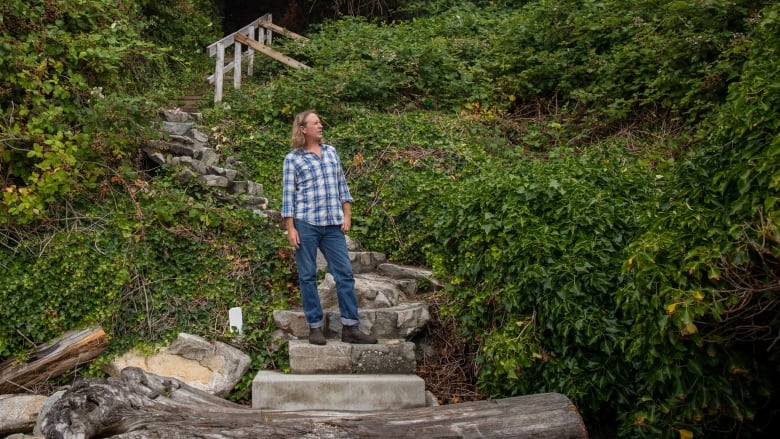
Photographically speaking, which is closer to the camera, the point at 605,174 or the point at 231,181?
the point at 605,174

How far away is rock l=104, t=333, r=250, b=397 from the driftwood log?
32.3 inches

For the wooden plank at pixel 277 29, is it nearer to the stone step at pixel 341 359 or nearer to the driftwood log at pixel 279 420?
the stone step at pixel 341 359

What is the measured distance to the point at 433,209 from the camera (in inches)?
255

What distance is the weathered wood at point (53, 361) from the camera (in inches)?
227

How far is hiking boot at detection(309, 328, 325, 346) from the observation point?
17.6ft

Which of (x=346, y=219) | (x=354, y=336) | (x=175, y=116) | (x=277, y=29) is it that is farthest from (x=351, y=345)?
(x=277, y=29)

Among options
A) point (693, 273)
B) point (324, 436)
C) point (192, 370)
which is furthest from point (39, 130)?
point (693, 273)

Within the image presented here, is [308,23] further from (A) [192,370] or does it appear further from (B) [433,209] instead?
(A) [192,370]

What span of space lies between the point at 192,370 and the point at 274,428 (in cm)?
158

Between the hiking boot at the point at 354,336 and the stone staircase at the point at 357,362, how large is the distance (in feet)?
0.16

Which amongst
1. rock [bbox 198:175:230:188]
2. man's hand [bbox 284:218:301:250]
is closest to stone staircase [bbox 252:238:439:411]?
man's hand [bbox 284:218:301:250]

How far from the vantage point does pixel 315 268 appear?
529cm

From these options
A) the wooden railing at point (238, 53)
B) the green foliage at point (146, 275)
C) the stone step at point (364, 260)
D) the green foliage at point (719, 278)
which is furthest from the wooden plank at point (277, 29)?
the green foliage at point (719, 278)

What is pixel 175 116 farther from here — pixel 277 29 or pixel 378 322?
pixel 378 322
